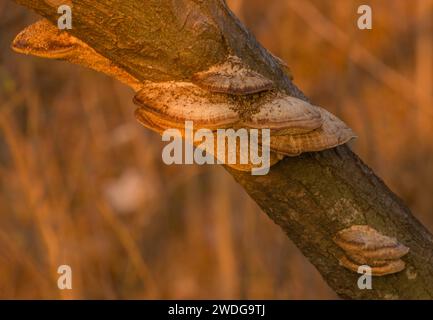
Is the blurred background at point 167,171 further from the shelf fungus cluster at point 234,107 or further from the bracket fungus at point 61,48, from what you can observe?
the shelf fungus cluster at point 234,107

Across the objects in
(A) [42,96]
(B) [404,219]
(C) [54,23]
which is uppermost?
(A) [42,96]

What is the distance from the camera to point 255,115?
1.03 m

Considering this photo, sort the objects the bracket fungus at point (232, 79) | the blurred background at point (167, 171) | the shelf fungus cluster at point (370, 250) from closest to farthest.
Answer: the bracket fungus at point (232, 79)
the shelf fungus cluster at point (370, 250)
the blurred background at point (167, 171)

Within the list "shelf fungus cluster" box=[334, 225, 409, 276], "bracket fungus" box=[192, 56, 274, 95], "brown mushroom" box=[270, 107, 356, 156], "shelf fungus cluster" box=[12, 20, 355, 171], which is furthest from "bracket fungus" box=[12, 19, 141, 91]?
"shelf fungus cluster" box=[334, 225, 409, 276]

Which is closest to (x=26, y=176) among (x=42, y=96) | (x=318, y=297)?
(x=42, y=96)

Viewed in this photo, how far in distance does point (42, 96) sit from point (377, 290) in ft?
8.43

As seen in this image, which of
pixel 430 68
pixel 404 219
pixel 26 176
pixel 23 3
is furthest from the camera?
pixel 430 68

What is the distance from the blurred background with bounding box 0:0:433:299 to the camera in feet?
10.2

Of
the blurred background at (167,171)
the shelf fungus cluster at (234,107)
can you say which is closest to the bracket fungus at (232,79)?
the shelf fungus cluster at (234,107)

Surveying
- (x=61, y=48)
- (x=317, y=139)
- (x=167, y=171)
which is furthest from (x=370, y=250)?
(x=167, y=171)

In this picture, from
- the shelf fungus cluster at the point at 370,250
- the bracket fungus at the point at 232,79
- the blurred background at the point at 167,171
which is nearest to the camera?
the bracket fungus at the point at 232,79

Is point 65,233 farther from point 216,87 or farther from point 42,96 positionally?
point 216,87

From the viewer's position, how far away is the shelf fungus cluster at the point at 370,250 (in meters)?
1.17

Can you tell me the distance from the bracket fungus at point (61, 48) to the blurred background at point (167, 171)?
5.08ft
